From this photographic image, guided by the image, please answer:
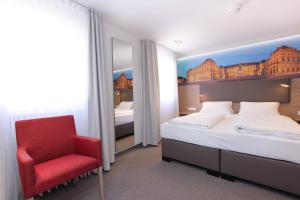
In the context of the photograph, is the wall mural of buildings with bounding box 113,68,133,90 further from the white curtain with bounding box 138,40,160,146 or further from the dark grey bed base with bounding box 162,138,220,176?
the dark grey bed base with bounding box 162,138,220,176

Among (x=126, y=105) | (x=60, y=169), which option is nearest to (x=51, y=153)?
(x=60, y=169)

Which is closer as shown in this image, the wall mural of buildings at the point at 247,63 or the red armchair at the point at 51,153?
the red armchair at the point at 51,153

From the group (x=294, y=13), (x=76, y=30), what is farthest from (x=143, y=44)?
(x=294, y=13)

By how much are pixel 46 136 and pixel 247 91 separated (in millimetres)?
3904

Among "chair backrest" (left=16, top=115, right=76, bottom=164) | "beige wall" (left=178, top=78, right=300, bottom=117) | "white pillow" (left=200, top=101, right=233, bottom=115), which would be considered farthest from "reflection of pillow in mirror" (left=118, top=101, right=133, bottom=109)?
"beige wall" (left=178, top=78, right=300, bottom=117)

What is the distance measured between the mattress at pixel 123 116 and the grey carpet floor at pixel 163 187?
32.3 inches

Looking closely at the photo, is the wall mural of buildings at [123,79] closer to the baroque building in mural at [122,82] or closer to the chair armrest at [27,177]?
the baroque building in mural at [122,82]

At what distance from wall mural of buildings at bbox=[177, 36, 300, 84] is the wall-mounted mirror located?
2.04m

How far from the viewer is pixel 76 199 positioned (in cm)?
171

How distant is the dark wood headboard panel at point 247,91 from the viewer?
3.27m

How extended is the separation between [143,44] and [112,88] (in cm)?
125

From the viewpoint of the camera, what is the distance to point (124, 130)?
9.96 feet

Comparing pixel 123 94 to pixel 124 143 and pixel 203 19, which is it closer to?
pixel 124 143

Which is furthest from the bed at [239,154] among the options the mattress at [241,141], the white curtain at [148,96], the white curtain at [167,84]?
the white curtain at [167,84]
